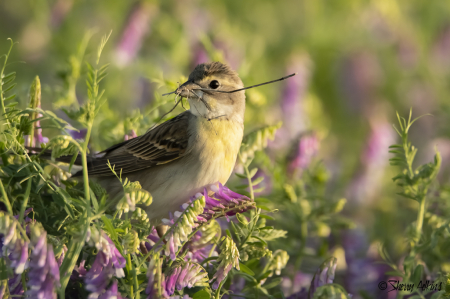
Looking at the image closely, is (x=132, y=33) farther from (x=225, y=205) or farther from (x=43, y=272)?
(x=43, y=272)

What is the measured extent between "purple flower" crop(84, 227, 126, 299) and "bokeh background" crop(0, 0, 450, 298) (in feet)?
4.10

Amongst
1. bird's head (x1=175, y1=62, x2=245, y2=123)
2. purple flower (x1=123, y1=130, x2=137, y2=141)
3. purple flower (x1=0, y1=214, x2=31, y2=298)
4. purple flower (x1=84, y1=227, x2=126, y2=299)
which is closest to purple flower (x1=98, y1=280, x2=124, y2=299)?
purple flower (x1=84, y1=227, x2=126, y2=299)

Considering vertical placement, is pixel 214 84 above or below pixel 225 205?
above

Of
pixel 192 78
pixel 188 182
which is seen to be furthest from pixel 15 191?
pixel 192 78

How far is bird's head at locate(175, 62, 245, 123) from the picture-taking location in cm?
320

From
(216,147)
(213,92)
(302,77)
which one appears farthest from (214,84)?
(302,77)

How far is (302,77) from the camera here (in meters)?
6.31

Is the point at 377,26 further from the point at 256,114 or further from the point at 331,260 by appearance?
the point at 331,260

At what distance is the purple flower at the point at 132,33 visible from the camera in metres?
5.76

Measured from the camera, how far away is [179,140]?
3240mm

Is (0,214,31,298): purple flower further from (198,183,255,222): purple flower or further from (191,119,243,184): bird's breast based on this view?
(191,119,243,184): bird's breast

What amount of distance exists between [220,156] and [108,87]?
3.47 m

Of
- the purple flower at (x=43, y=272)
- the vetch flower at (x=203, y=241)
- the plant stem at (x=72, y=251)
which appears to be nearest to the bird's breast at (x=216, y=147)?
the vetch flower at (x=203, y=241)

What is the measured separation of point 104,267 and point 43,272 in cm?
24
